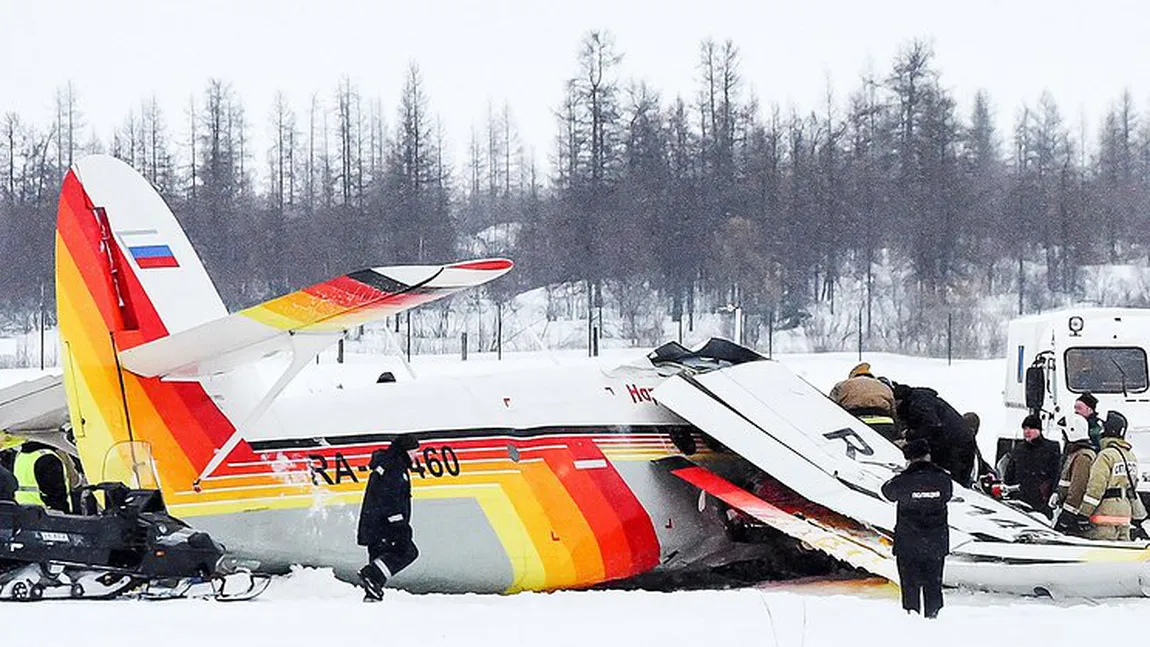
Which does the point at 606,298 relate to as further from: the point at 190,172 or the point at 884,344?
the point at 190,172

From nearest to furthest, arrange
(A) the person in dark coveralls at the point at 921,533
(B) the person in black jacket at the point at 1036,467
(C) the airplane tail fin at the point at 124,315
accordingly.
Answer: (A) the person in dark coveralls at the point at 921,533 → (C) the airplane tail fin at the point at 124,315 → (B) the person in black jacket at the point at 1036,467

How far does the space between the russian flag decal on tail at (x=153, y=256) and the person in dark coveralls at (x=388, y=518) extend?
223 centimetres

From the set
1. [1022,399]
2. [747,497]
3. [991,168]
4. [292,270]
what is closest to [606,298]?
[292,270]

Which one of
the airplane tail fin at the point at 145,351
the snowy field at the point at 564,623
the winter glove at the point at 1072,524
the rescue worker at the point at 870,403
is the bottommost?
the winter glove at the point at 1072,524

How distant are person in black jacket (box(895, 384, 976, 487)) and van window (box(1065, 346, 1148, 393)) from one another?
3.07 metres

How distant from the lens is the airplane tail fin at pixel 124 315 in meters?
9.30

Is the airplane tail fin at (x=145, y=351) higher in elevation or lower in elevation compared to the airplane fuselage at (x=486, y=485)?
higher

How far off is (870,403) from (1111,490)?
2303 mm

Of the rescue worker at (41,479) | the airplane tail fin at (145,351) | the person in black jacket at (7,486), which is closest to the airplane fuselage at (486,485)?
the airplane tail fin at (145,351)

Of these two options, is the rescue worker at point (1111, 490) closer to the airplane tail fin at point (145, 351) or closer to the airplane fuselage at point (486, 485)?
the airplane fuselage at point (486, 485)

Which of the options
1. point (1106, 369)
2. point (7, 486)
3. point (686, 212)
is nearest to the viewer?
point (7, 486)

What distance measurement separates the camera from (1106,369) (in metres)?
15.2

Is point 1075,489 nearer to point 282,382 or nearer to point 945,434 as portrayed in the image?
point 945,434

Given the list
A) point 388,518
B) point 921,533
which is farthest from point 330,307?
point 921,533
